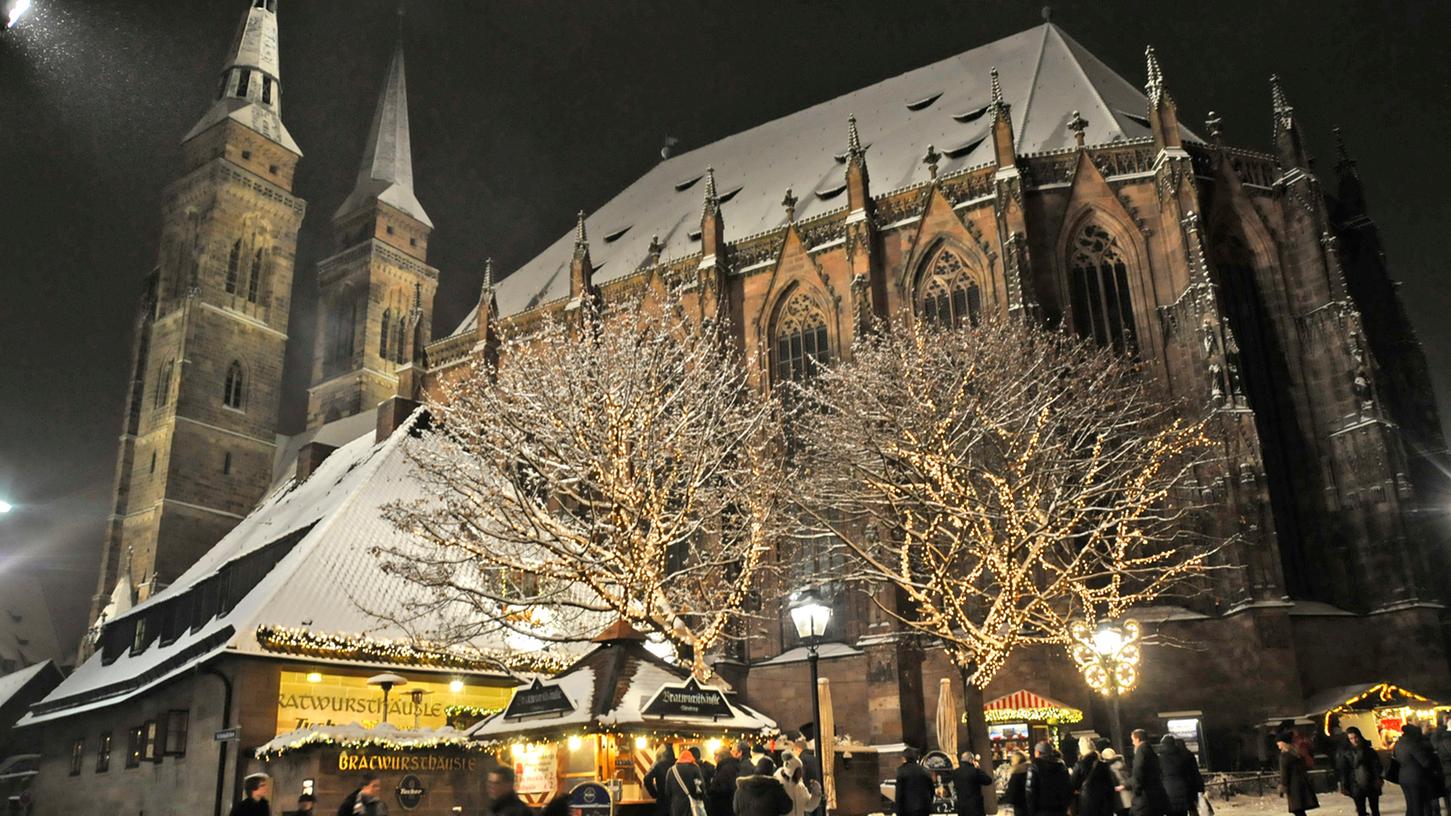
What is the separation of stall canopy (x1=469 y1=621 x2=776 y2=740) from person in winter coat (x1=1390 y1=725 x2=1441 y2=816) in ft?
25.7

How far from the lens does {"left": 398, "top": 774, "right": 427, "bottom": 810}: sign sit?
1766 centimetres

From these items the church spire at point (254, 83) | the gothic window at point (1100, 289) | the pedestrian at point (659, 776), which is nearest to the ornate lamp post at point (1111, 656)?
the pedestrian at point (659, 776)

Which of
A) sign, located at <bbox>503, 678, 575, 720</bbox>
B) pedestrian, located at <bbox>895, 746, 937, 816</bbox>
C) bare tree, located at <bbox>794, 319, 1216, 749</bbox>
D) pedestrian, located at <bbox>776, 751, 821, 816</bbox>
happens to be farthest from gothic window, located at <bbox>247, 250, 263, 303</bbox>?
pedestrian, located at <bbox>895, 746, 937, 816</bbox>

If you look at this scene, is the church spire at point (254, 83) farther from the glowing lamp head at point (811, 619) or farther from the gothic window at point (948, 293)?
the glowing lamp head at point (811, 619)

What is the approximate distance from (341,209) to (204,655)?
162 ft

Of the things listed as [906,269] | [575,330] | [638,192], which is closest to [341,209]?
[638,192]

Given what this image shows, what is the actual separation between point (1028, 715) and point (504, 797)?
2068 centimetres

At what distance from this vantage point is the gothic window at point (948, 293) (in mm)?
32125

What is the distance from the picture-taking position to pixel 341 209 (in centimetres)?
6588

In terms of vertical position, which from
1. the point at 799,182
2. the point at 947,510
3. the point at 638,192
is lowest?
the point at 947,510

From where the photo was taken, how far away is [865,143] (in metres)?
40.7

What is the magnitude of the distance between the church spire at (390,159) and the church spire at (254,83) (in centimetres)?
523

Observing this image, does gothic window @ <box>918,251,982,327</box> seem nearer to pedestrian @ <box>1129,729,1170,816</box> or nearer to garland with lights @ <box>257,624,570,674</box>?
garland with lights @ <box>257,624,570,674</box>

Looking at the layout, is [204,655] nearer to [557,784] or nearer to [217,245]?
[557,784]
